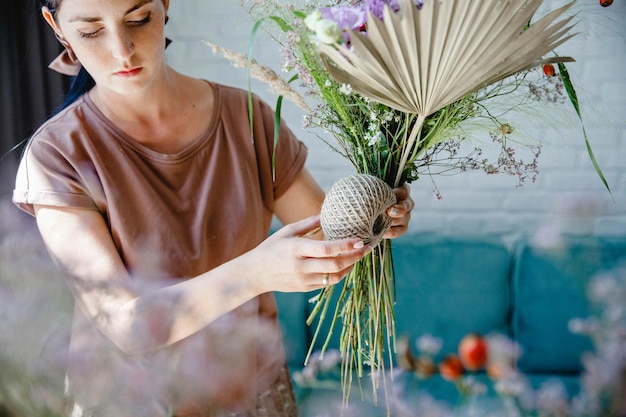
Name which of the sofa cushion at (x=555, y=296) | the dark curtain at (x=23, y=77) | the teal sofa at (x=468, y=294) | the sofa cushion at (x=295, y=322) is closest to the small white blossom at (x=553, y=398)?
the sofa cushion at (x=555, y=296)

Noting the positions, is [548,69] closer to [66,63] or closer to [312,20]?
[312,20]

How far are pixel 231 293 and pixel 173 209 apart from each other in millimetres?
221

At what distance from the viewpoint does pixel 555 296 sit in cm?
107

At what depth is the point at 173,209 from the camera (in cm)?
81

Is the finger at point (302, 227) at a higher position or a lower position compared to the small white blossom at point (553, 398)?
higher

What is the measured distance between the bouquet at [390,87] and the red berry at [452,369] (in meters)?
0.16

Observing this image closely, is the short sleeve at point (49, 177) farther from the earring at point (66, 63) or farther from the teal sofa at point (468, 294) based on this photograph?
the teal sofa at point (468, 294)

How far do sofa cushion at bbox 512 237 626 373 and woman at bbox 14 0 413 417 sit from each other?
20cm

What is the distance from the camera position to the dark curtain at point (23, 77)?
1.07 meters

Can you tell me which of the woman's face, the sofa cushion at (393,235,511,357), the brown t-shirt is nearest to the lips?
the woman's face

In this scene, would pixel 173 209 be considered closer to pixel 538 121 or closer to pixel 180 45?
pixel 538 121

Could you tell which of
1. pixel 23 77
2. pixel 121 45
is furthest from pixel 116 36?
pixel 23 77

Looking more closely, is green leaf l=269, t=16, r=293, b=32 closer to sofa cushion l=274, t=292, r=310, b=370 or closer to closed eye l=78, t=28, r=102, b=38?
closed eye l=78, t=28, r=102, b=38

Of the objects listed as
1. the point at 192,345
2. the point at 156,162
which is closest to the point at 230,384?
the point at 192,345
